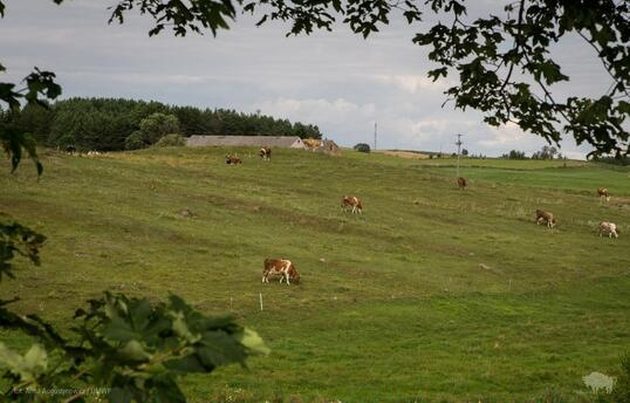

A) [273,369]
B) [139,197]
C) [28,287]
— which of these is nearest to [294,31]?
[273,369]

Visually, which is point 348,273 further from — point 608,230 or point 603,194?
point 603,194

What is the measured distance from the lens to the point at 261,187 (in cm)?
5259

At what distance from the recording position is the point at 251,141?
4144 inches

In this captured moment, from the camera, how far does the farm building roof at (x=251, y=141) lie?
101312 mm

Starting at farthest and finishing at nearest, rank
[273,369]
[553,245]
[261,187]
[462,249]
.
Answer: [261,187]
[553,245]
[462,249]
[273,369]

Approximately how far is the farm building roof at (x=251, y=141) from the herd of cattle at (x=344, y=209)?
29215mm

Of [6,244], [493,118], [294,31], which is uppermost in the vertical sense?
[294,31]

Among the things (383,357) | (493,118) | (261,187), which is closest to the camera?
(493,118)

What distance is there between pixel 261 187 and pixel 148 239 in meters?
20.3

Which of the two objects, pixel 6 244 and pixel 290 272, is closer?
pixel 6 244

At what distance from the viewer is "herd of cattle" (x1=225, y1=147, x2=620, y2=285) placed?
2862cm

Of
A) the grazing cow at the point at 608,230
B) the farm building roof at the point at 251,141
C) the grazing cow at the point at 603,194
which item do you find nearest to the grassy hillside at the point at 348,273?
the grazing cow at the point at 608,230

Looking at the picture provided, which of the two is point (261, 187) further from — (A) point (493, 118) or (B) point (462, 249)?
(A) point (493, 118)

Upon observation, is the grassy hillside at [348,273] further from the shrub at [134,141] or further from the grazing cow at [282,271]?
the shrub at [134,141]
